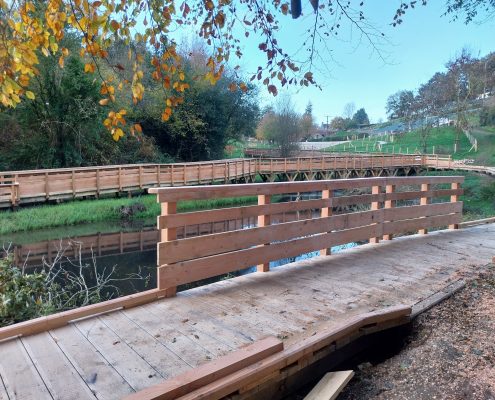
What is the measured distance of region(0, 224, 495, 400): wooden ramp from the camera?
2.12 m

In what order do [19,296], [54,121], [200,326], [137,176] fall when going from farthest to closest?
[54,121] < [137,176] < [19,296] < [200,326]

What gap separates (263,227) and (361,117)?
82960mm

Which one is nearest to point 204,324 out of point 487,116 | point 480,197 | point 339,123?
point 480,197

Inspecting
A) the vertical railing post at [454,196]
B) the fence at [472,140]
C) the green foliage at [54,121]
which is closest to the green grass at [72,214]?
the green foliage at [54,121]

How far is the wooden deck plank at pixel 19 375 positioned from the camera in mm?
1959

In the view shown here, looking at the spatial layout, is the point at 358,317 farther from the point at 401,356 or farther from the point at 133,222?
the point at 133,222

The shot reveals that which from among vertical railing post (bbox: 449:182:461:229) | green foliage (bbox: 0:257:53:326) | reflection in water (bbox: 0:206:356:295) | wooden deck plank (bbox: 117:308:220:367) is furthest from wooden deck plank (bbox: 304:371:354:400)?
vertical railing post (bbox: 449:182:461:229)

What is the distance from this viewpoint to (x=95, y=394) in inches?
77.6

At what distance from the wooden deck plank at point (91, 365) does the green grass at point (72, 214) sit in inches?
451

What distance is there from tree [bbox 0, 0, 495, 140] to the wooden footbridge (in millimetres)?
981

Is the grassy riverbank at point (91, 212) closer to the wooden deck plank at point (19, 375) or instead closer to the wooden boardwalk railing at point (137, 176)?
the wooden boardwalk railing at point (137, 176)

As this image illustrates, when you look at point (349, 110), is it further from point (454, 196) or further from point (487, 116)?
point (454, 196)

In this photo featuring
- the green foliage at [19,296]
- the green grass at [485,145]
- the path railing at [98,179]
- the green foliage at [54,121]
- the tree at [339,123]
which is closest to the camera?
the green foliage at [19,296]

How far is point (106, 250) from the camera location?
10.7m
